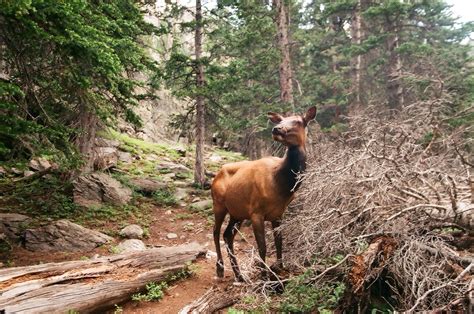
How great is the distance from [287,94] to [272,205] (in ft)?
25.2

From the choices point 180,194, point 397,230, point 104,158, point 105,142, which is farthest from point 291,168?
point 105,142

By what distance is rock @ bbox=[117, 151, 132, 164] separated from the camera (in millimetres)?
19100

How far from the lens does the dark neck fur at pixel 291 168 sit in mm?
5402

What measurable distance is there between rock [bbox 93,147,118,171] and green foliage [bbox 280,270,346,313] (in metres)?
11.4

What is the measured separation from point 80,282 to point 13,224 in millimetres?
5456

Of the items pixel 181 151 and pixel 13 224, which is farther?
pixel 181 151

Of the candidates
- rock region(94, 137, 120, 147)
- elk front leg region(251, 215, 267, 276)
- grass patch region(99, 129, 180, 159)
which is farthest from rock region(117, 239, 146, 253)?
grass patch region(99, 129, 180, 159)

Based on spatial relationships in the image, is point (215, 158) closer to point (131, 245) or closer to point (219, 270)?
point (131, 245)

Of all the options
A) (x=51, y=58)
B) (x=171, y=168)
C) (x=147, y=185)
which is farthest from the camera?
(x=171, y=168)

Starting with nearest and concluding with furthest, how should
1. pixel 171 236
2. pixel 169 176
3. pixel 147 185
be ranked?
1. pixel 171 236
2. pixel 147 185
3. pixel 169 176

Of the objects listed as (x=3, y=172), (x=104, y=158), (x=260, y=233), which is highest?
(x=104, y=158)

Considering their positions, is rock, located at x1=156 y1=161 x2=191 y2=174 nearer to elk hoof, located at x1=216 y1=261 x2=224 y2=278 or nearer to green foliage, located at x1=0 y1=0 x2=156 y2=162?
green foliage, located at x1=0 y1=0 x2=156 y2=162

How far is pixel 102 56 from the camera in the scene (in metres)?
6.48

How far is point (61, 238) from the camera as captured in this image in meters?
8.87
